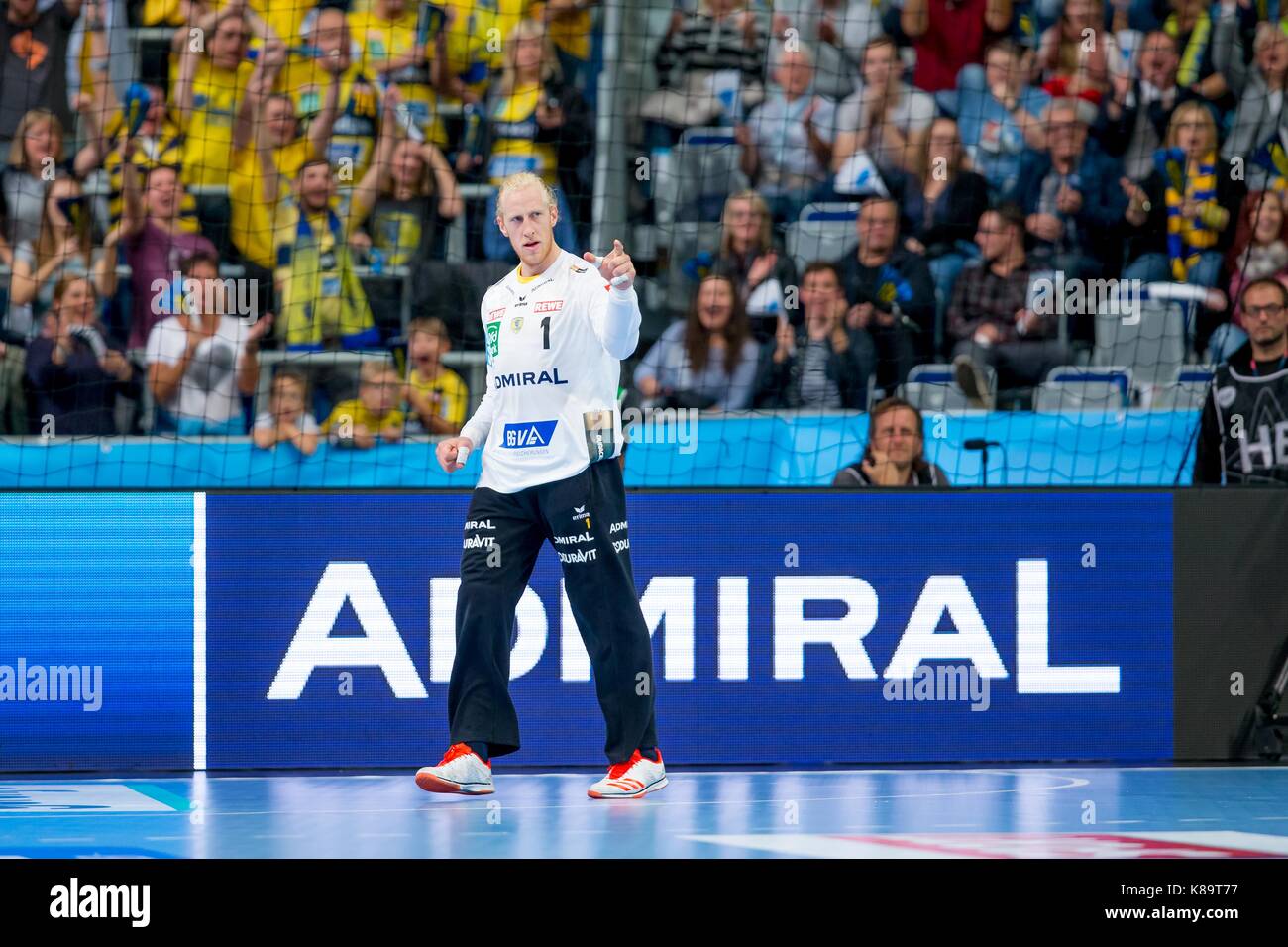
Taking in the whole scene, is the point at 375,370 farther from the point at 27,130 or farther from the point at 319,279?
the point at 27,130

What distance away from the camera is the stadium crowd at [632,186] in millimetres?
8133

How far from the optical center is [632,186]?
30.1 feet

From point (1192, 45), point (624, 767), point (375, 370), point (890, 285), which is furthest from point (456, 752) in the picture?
point (1192, 45)

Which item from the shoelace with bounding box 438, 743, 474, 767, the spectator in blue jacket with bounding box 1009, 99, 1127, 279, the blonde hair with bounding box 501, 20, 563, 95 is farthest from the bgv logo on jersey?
the blonde hair with bounding box 501, 20, 563, 95

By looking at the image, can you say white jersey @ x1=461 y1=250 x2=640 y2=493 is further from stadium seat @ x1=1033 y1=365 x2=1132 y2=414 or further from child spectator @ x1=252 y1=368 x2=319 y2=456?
stadium seat @ x1=1033 y1=365 x2=1132 y2=414

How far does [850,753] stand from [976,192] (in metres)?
4.01

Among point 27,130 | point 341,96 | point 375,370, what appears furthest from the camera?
point 341,96

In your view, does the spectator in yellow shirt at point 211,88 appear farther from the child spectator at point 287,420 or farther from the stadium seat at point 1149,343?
the stadium seat at point 1149,343

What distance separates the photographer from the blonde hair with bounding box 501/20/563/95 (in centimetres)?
943

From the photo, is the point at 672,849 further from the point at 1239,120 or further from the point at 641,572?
the point at 1239,120

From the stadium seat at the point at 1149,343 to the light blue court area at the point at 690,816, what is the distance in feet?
9.54

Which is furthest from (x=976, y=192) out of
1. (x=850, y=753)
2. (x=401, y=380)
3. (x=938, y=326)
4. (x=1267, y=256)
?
(x=850, y=753)

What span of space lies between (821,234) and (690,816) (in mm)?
4731

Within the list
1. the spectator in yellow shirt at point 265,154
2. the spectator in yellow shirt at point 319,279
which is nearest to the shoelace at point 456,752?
the spectator in yellow shirt at point 319,279
